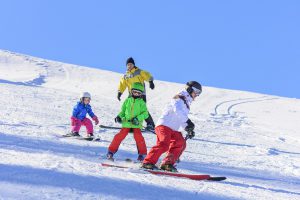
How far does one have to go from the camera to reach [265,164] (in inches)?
424

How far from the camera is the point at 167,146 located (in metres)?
7.31

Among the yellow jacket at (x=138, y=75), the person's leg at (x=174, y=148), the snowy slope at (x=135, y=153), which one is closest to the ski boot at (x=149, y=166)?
the person's leg at (x=174, y=148)

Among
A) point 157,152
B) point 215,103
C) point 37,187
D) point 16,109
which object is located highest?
point 215,103

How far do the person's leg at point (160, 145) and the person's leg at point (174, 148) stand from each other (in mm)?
90

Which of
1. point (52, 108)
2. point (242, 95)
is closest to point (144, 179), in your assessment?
point (52, 108)

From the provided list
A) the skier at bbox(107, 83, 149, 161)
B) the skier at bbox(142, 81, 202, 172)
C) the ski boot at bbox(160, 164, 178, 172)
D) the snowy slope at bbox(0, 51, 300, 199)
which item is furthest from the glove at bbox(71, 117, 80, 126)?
the ski boot at bbox(160, 164, 178, 172)

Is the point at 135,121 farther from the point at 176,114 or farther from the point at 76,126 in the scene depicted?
the point at 76,126

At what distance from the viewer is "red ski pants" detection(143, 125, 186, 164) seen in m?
7.20

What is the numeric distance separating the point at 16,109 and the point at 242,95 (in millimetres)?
19361

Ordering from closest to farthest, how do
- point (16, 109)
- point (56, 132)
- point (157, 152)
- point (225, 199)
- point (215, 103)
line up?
point (225, 199) → point (157, 152) → point (56, 132) → point (16, 109) → point (215, 103)

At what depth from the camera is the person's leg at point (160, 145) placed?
7191 mm

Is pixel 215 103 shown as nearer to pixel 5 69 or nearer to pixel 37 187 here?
pixel 5 69

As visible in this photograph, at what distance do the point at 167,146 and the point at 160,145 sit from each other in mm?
118

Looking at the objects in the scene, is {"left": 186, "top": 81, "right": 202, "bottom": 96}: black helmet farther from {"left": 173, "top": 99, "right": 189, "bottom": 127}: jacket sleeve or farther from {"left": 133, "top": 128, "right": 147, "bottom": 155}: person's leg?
{"left": 133, "top": 128, "right": 147, "bottom": 155}: person's leg
